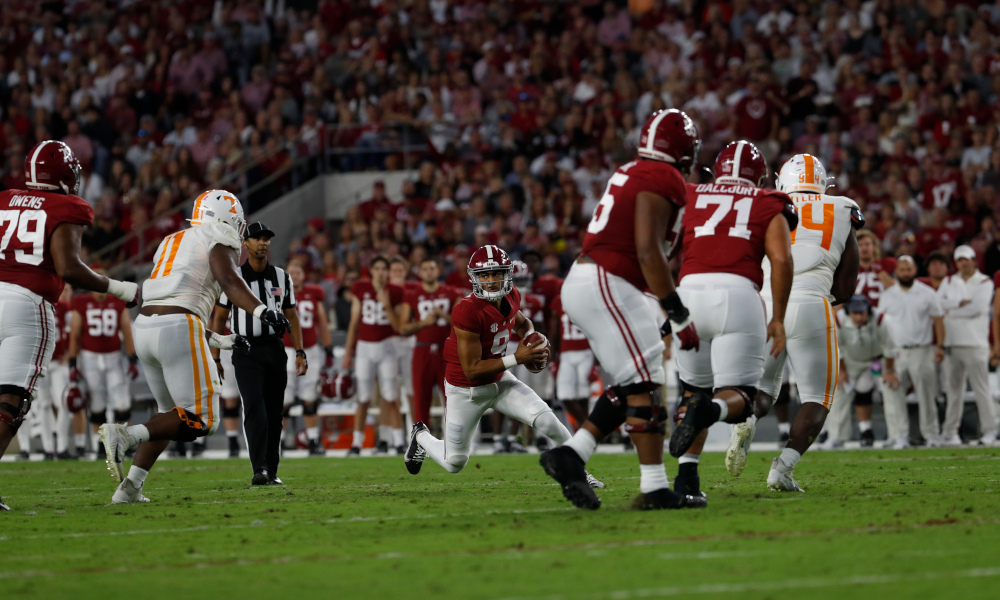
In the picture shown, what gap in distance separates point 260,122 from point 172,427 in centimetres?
1467

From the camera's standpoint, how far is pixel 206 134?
2153 cm

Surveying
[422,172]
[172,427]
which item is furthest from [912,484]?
[422,172]

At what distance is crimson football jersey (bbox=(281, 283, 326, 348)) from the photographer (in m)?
14.4

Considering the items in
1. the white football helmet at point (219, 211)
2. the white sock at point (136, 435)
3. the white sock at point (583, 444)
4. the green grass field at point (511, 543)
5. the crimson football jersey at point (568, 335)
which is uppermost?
the white football helmet at point (219, 211)

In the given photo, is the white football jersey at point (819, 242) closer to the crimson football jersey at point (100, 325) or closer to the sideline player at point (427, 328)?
the sideline player at point (427, 328)

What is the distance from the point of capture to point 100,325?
14523 mm

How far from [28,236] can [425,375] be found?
6.73 m

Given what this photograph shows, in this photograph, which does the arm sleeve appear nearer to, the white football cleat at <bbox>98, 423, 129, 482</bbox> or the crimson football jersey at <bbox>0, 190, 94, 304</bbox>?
the white football cleat at <bbox>98, 423, 129, 482</bbox>

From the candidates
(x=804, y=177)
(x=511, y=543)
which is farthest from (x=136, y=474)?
(x=804, y=177)

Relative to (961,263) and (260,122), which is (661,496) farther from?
(260,122)

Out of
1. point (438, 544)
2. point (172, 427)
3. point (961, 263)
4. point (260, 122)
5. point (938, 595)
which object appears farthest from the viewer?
point (260, 122)

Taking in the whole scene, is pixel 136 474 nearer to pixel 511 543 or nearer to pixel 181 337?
pixel 181 337

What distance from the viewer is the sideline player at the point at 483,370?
7746 millimetres

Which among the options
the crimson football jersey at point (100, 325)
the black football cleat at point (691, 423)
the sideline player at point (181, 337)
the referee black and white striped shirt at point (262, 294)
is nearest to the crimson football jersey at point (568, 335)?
the referee black and white striped shirt at point (262, 294)
